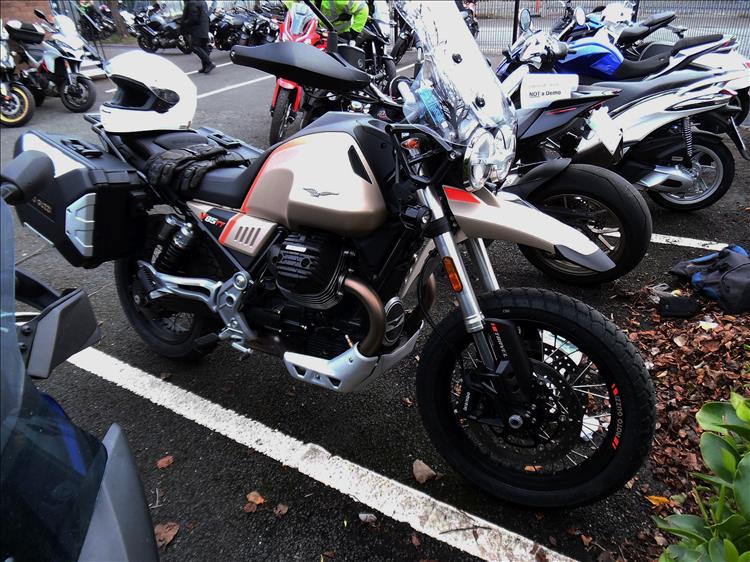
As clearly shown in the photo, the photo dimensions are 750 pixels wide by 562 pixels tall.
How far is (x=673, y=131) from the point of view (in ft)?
13.5

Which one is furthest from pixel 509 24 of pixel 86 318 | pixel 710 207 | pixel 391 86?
pixel 86 318

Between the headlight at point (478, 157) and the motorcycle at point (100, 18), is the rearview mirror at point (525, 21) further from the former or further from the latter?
the motorcycle at point (100, 18)

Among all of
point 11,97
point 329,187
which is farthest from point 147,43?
point 329,187

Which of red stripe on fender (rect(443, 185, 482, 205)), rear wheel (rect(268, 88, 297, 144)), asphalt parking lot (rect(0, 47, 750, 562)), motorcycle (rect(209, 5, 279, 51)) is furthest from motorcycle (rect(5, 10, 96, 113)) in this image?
red stripe on fender (rect(443, 185, 482, 205))

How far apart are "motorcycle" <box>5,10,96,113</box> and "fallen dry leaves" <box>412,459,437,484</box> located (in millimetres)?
9072

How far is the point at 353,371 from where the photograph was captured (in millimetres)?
2094

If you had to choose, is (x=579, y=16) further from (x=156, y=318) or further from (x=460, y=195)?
(x=156, y=318)

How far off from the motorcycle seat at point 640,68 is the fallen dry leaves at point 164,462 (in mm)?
4638

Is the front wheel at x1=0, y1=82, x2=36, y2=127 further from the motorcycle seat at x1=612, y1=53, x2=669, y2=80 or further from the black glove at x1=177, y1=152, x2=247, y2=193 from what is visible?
the motorcycle seat at x1=612, y1=53, x2=669, y2=80

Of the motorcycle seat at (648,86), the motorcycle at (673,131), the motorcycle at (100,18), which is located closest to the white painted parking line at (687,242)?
the motorcycle at (673,131)

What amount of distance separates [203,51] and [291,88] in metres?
6.92

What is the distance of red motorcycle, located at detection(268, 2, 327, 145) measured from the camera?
5715 mm

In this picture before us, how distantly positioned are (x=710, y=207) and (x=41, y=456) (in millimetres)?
5133

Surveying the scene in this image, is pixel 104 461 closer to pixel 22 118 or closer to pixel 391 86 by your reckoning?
pixel 391 86
